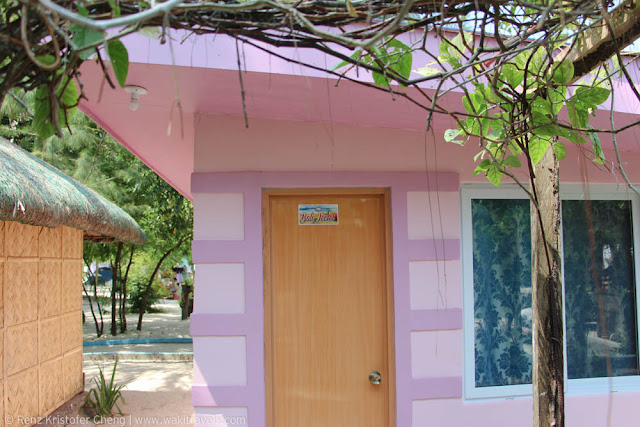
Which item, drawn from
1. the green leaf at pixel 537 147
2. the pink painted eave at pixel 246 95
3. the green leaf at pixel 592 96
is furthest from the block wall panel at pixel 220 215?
the green leaf at pixel 592 96

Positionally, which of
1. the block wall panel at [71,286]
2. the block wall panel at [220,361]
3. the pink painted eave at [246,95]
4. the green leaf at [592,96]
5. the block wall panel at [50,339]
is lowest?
the block wall panel at [50,339]

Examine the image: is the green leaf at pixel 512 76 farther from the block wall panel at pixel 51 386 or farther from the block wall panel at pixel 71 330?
the block wall panel at pixel 71 330

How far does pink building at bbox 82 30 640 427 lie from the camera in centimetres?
323

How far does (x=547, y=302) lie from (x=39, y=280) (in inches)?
209

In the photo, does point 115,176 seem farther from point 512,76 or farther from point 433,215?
point 512,76

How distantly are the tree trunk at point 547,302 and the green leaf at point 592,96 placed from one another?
0.34m

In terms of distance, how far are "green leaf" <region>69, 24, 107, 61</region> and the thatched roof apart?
301 cm

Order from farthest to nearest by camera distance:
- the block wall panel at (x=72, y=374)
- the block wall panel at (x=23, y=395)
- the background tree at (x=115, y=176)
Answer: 1. the background tree at (x=115, y=176)
2. the block wall panel at (x=72, y=374)
3. the block wall panel at (x=23, y=395)

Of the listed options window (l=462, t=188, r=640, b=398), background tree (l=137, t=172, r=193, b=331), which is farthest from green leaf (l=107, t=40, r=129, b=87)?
background tree (l=137, t=172, r=193, b=331)

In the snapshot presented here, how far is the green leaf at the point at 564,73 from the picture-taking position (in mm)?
1753

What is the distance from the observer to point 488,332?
12.2 feet

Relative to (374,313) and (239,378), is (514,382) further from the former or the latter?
(239,378)

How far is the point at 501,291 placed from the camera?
3.78 metres

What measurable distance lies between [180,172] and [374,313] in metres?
3.72
